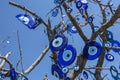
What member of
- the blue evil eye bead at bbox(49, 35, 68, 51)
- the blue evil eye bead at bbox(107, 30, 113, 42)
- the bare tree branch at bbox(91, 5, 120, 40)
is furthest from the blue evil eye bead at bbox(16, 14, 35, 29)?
the blue evil eye bead at bbox(107, 30, 113, 42)

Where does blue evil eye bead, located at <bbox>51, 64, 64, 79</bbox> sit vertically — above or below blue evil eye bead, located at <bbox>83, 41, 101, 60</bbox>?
below

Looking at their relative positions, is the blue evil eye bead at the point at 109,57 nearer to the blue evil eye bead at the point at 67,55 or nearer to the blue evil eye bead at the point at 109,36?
the blue evil eye bead at the point at 109,36

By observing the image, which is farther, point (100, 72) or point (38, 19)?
point (100, 72)

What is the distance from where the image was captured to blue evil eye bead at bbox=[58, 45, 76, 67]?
375 cm

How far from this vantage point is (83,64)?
14.8ft

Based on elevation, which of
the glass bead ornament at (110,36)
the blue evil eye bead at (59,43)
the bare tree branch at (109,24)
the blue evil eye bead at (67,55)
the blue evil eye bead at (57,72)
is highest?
the bare tree branch at (109,24)

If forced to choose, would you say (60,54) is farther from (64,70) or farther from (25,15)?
(25,15)

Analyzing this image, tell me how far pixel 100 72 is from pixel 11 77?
4.28ft

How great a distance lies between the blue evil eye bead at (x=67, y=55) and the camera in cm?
375

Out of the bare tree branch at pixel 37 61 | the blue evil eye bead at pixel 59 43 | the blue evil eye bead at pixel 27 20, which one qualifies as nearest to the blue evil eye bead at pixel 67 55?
the blue evil eye bead at pixel 59 43

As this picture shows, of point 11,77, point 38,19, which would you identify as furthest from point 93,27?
point 11,77

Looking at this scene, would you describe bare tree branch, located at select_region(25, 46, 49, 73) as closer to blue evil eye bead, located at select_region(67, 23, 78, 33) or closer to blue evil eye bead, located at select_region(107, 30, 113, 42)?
blue evil eye bead, located at select_region(67, 23, 78, 33)

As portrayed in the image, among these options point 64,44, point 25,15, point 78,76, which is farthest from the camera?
point 78,76

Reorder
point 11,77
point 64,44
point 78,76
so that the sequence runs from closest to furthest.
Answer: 1. point 64,44
2. point 11,77
3. point 78,76
